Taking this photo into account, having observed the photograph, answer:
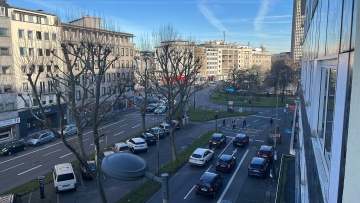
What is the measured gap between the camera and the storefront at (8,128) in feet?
83.0

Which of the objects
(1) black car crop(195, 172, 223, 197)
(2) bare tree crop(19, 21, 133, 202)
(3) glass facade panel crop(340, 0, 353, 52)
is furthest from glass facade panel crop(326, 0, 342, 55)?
(1) black car crop(195, 172, 223, 197)

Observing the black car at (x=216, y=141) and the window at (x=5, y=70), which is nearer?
the black car at (x=216, y=141)

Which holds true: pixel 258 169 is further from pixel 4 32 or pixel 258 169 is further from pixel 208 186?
pixel 4 32

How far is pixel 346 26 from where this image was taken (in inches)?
70.6

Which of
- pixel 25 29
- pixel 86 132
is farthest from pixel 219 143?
pixel 25 29

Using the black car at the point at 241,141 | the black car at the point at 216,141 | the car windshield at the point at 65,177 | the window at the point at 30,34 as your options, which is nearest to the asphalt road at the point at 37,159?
the car windshield at the point at 65,177

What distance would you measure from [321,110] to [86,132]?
27450mm

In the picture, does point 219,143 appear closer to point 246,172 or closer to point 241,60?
point 246,172

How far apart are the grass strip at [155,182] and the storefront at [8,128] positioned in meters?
17.2

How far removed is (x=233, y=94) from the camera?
2290 inches

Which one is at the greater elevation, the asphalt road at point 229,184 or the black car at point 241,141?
the black car at point 241,141

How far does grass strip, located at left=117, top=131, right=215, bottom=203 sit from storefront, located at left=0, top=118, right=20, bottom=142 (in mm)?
17205

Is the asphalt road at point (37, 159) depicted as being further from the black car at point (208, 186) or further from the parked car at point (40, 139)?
the black car at point (208, 186)

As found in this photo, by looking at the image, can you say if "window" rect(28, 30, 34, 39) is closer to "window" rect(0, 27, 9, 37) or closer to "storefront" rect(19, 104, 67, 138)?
"window" rect(0, 27, 9, 37)
